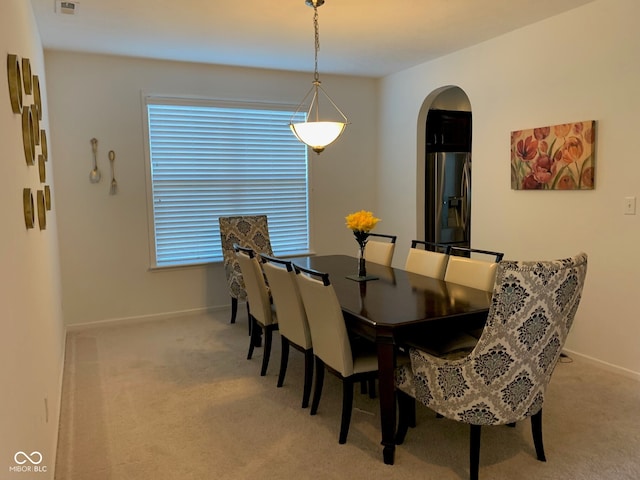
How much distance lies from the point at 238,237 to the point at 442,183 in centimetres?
244

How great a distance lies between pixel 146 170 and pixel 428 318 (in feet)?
11.9

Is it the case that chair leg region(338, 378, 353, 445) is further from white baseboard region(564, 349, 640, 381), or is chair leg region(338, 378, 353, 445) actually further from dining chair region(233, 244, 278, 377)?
white baseboard region(564, 349, 640, 381)

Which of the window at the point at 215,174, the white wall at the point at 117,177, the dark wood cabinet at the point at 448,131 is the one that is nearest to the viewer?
the white wall at the point at 117,177

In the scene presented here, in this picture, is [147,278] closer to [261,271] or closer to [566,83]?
[261,271]

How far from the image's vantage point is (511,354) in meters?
2.05

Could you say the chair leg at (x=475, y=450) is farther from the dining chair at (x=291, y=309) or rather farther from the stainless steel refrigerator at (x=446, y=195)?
the stainless steel refrigerator at (x=446, y=195)

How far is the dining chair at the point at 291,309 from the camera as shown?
9.66 feet

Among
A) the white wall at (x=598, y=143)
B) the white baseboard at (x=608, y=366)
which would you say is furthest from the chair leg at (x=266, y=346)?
the white baseboard at (x=608, y=366)

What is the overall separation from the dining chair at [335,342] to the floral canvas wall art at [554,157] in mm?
2131

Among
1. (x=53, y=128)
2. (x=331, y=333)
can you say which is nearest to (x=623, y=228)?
(x=331, y=333)

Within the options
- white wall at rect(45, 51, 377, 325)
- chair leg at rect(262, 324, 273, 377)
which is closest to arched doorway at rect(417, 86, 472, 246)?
white wall at rect(45, 51, 377, 325)

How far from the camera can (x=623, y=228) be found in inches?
134

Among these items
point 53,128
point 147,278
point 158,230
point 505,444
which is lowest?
point 505,444

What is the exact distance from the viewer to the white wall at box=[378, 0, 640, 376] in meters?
3.37
